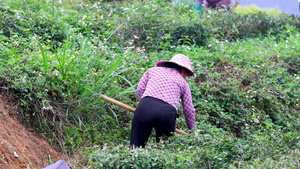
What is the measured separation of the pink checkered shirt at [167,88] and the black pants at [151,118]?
0.29 ft

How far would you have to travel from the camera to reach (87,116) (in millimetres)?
5102

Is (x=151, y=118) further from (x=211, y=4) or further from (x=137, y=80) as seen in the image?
(x=211, y=4)

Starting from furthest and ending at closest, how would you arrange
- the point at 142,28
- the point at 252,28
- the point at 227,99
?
1. the point at 252,28
2. the point at 142,28
3. the point at 227,99

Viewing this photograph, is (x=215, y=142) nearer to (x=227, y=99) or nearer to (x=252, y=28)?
(x=227, y=99)

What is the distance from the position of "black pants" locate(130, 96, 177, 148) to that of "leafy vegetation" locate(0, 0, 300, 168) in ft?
0.71

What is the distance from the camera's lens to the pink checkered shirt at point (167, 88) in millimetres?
4398

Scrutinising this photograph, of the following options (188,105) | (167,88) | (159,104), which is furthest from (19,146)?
(188,105)

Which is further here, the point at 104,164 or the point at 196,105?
the point at 196,105

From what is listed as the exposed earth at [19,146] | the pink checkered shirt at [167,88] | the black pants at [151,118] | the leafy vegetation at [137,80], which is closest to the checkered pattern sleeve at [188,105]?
the pink checkered shirt at [167,88]

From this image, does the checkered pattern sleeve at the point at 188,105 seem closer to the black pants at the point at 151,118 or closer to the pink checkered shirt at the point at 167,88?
the pink checkered shirt at the point at 167,88

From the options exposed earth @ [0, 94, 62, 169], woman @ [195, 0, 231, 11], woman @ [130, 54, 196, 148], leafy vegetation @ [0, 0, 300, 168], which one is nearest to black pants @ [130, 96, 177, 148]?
woman @ [130, 54, 196, 148]

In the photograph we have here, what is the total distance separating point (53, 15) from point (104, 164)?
4.62m

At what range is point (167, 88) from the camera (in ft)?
14.5

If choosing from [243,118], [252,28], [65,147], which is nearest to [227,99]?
[243,118]
